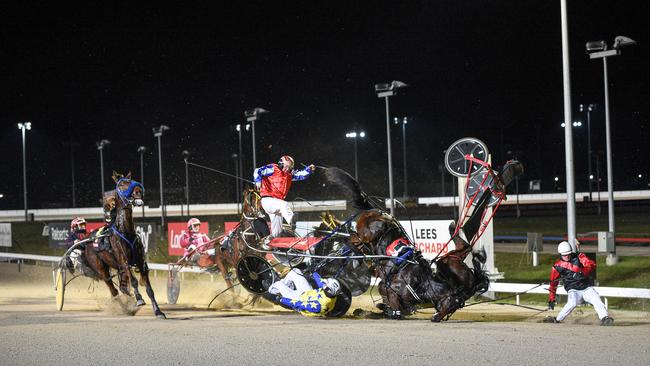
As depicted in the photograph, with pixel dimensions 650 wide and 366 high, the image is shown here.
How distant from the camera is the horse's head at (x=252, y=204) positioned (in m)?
13.7

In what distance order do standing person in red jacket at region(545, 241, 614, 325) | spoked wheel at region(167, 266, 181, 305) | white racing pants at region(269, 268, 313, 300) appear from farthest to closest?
spoked wheel at region(167, 266, 181, 305)
white racing pants at region(269, 268, 313, 300)
standing person in red jacket at region(545, 241, 614, 325)

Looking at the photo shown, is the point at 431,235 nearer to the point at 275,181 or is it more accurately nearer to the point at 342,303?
the point at 275,181

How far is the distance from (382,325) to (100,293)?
1104 centimetres

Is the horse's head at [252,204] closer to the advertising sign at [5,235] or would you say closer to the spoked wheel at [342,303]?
the spoked wheel at [342,303]

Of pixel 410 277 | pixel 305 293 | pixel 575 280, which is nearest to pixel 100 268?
pixel 305 293

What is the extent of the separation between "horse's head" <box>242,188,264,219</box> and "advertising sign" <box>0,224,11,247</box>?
76.9 feet

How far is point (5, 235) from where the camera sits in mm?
34719

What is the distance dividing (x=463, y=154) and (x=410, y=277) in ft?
8.96

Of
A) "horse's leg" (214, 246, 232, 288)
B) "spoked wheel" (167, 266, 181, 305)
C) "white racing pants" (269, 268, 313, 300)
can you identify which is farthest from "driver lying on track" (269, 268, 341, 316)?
"spoked wheel" (167, 266, 181, 305)

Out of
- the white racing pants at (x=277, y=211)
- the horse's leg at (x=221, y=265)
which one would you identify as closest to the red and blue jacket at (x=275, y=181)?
the white racing pants at (x=277, y=211)

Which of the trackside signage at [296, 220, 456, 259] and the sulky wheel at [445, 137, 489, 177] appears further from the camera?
the trackside signage at [296, 220, 456, 259]

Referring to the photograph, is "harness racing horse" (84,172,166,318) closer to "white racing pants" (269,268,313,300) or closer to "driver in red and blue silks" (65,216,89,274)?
"driver in red and blue silks" (65,216,89,274)

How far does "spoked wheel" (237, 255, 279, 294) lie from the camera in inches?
516

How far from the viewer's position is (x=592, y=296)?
11242mm
